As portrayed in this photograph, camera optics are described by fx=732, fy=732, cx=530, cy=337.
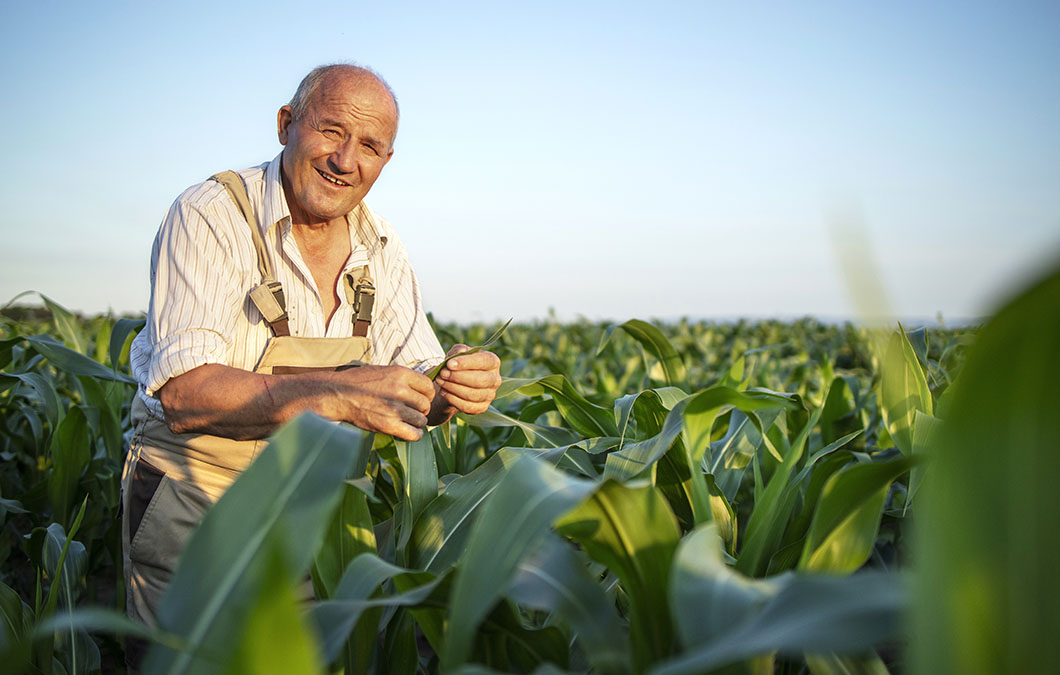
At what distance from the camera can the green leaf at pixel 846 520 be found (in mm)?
749

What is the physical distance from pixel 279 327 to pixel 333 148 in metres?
0.51

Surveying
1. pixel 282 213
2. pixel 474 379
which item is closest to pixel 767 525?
pixel 474 379

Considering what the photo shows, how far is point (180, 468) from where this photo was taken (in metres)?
1.86

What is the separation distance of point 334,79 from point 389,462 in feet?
3.69

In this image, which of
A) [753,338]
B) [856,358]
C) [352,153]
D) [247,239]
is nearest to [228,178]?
[247,239]

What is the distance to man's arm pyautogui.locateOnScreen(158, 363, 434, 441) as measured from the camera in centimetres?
140

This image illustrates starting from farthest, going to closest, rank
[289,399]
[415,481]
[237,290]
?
[237,290], [289,399], [415,481]

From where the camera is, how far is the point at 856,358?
20.5ft

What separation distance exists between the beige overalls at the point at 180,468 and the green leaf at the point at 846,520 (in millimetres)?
1245

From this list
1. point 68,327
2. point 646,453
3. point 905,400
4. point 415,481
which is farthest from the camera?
point 68,327

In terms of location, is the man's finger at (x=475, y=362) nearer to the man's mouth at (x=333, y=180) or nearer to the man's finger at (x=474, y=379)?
the man's finger at (x=474, y=379)

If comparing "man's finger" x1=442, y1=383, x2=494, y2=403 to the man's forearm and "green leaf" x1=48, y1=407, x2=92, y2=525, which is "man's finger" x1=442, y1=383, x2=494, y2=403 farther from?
"green leaf" x1=48, y1=407, x2=92, y2=525

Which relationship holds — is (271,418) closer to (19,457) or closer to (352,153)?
(352,153)

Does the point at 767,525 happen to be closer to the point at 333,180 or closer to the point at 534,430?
the point at 534,430
